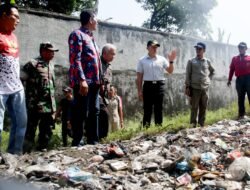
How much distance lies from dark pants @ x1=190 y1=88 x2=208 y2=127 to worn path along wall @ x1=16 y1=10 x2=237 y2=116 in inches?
82.1

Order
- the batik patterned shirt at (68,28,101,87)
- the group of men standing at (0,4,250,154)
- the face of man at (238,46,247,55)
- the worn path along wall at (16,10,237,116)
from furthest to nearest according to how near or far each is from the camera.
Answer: the face of man at (238,46,247,55) → the worn path along wall at (16,10,237,116) → the batik patterned shirt at (68,28,101,87) → the group of men standing at (0,4,250,154)

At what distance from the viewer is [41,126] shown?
202 inches

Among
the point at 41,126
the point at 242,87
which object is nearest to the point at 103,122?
the point at 41,126

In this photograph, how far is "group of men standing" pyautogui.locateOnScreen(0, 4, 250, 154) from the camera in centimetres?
390

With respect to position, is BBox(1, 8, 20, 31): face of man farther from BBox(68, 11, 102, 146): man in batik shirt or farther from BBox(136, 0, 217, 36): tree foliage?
BBox(136, 0, 217, 36): tree foliage

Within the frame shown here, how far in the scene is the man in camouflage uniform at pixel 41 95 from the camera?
506 centimetres

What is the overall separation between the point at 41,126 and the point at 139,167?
1.95 m

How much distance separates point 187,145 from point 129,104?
172 inches

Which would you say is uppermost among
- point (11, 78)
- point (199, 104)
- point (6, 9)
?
point (6, 9)

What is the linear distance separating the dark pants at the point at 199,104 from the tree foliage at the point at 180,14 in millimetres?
21160

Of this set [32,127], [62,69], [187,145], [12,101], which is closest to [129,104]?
[62,69]

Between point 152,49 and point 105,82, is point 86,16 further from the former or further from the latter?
point 152,49

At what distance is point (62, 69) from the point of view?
7.31 meters

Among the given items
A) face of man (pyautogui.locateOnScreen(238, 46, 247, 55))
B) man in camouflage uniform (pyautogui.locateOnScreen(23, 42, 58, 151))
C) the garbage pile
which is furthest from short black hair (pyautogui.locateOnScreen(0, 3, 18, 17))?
face of man (pyautogui.locateOnScreen(238, 46, 247, 55))
